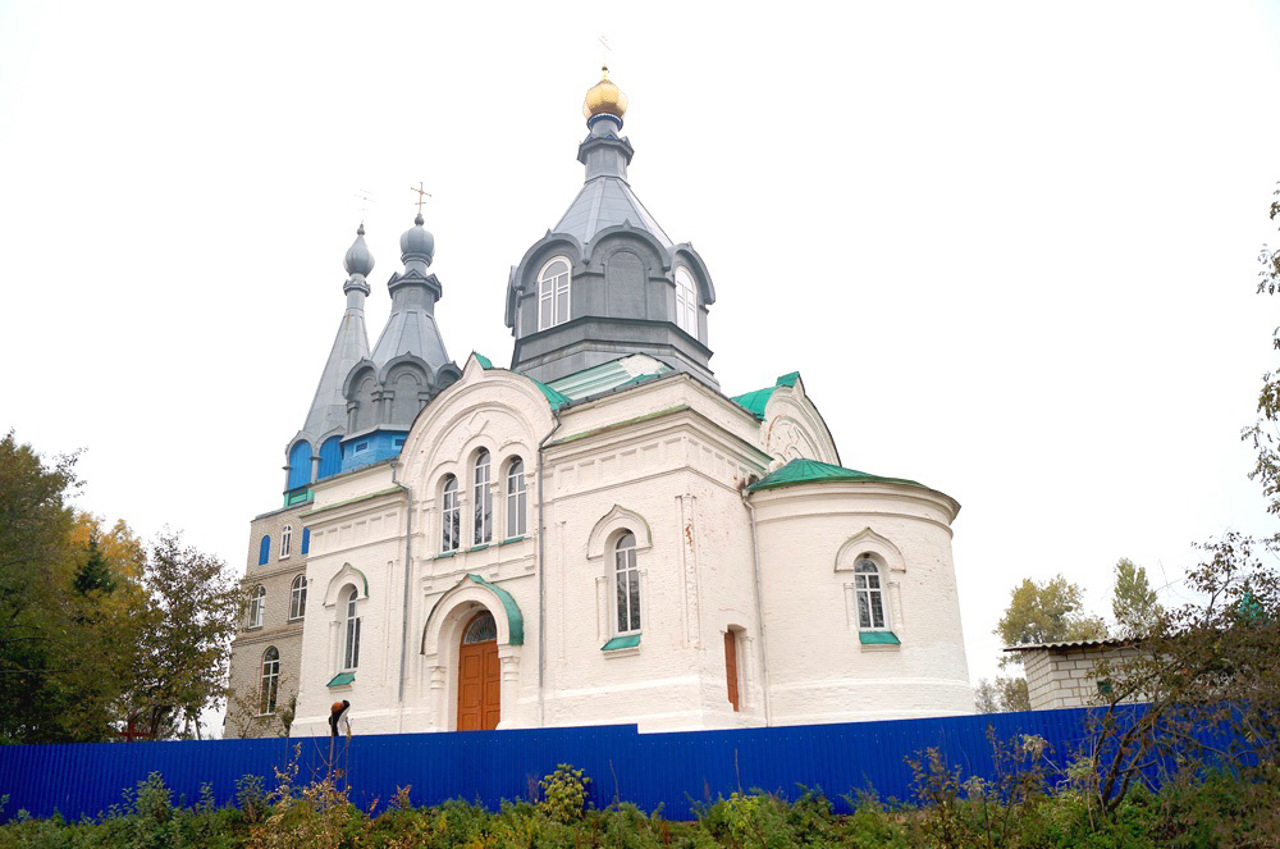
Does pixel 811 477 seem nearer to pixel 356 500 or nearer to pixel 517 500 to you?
pixel 517 500

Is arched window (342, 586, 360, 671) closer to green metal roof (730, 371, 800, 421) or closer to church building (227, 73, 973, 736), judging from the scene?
church building (227, 73, 973, 736)

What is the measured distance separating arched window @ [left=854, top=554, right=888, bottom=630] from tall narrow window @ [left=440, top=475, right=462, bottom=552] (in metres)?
7.30

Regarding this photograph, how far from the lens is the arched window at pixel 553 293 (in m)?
21.1

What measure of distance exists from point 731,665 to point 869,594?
256 centimetres

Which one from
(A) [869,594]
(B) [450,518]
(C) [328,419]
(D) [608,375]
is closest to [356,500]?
(B) [450,518]

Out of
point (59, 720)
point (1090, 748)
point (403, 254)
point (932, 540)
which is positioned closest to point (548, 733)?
point (1090, 748)

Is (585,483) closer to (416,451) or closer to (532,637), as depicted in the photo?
Answer: (532,637)

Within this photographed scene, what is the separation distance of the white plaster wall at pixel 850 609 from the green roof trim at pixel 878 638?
0.10 meters

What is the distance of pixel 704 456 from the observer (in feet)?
54.6

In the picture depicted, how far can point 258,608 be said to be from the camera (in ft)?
99.3

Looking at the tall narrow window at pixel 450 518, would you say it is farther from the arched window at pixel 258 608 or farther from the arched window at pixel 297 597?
the arched window at pixel 258 608

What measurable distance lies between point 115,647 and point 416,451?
727 cm

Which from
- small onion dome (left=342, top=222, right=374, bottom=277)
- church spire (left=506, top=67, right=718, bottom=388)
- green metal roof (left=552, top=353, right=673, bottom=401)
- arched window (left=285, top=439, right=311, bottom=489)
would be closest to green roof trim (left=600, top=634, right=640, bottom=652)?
green metal roof (left=552, top=353, right=673, bottom=401)

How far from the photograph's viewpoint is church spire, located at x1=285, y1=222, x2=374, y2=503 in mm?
30375
